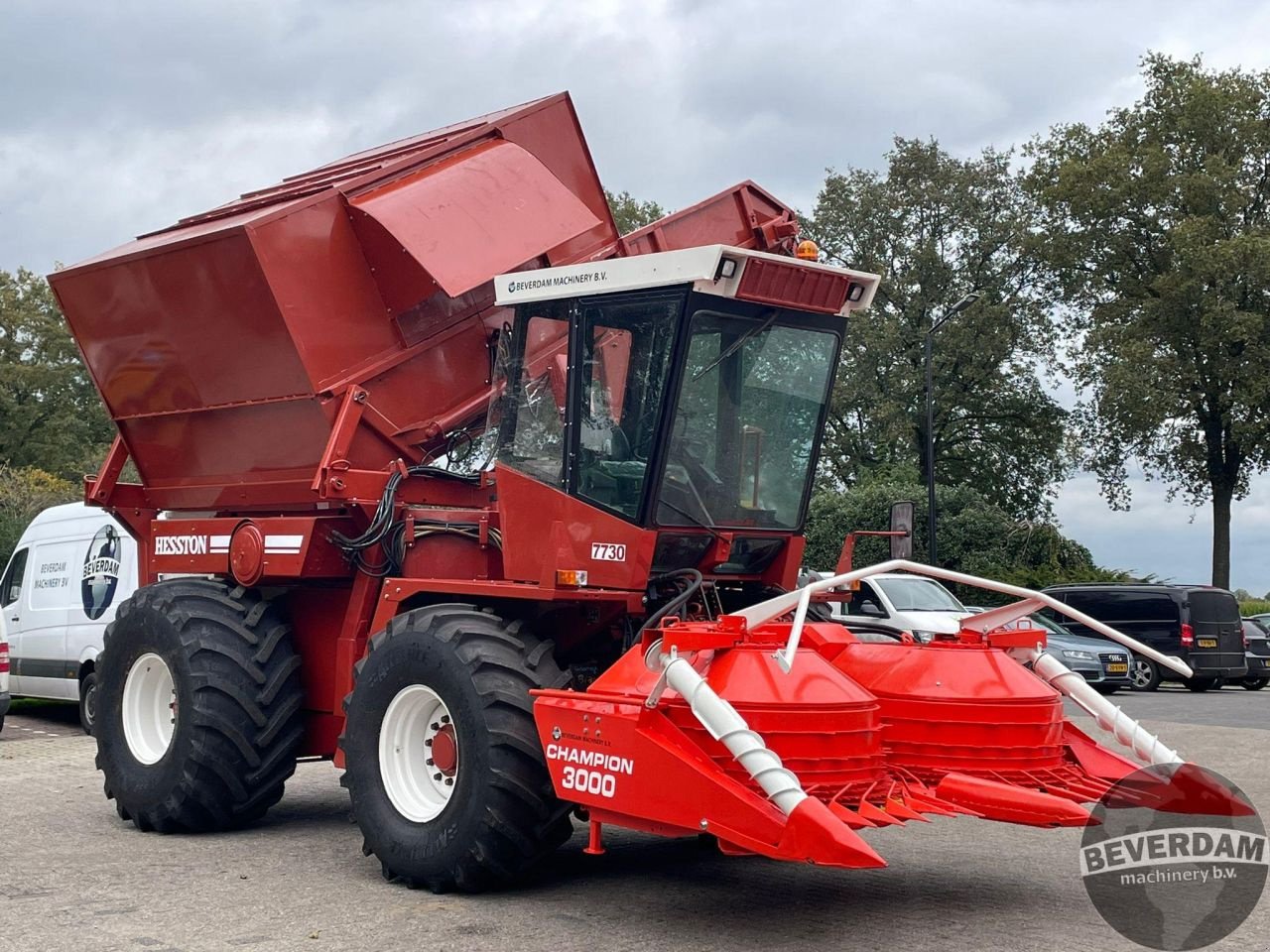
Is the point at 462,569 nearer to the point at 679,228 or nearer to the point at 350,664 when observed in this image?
the point at 350,664

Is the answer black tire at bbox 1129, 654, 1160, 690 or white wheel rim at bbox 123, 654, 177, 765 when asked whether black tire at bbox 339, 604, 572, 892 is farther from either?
black tire at bbox 1129, 654, 1160, 690

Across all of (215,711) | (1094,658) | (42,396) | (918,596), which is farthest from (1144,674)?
(42,396)

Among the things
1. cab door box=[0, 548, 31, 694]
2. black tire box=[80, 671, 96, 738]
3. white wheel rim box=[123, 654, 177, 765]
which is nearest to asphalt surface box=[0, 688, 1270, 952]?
white wheel rim box=[123, 654, 177, 765]

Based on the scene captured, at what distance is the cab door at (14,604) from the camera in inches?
687

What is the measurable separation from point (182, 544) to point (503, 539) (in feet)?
9.84

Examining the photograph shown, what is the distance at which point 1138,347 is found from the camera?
37.4m

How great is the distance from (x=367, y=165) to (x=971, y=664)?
17.0ft

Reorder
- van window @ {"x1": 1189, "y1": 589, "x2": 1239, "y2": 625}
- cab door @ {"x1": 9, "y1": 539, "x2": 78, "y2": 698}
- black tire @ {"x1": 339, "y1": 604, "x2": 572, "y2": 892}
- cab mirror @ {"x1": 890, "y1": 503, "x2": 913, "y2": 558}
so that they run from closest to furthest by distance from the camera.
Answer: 1. black tire @ {"x1": 339, "y1": 604, "x2": 572, "y2": 892}
2. cab mirror @ {"x1": 890, "y1": 503, "x2": 913, "y2": 558}
3. cab door @ {"x1": 9, "y1": 539, "x2": 78, "y2": 698}
4. van window @ {"x1": 1189, "y1": 589, "x2": 1239, "y2": 625}

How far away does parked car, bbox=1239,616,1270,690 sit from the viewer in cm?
2716

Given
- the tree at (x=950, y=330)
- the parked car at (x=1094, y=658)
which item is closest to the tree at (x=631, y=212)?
the tree at (x=950, y=330)

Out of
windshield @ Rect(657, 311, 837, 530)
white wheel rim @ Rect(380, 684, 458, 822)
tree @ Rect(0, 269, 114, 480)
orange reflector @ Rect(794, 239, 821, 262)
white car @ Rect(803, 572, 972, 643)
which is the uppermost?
tree @ Rect(0, 269, 114, 480)

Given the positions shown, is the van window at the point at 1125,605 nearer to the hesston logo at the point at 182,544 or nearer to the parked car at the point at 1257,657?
the parked car at the point at 1257,657

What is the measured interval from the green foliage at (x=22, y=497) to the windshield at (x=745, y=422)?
2404 cm

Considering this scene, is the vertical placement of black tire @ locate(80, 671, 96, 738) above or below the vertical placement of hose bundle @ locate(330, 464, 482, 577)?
below
